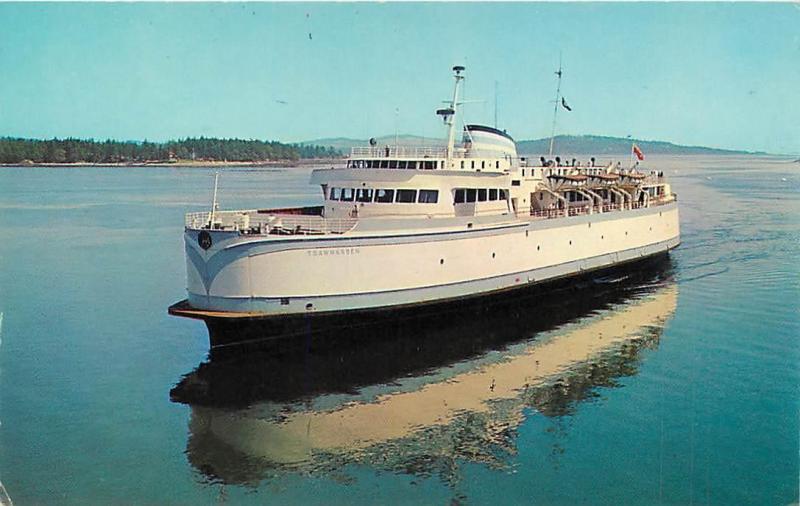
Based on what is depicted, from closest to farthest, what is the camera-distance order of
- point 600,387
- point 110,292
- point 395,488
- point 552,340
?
point 395,488 < point 600,387 < point 552,340 < point 110,292

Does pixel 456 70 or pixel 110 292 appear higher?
pixel 456 70

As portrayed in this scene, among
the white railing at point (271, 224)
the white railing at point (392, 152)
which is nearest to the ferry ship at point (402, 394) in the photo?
the white railing at point (271, 224)

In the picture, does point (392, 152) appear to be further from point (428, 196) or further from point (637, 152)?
point (637, 152)

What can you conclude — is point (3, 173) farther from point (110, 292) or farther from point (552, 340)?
point (552, 340)

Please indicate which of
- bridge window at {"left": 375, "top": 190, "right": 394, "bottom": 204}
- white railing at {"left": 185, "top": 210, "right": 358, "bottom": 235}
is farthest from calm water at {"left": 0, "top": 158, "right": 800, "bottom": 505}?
bridge window at {"left": 375, "top": 190, "right": 394, "bottom": 204}

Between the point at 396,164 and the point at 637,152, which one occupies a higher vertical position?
the point at 637,152

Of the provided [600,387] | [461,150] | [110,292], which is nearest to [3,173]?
[110,292]

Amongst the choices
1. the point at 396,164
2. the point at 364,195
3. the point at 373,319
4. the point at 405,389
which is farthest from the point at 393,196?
the point at 405,389

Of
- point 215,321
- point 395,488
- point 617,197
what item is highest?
point 617,197
